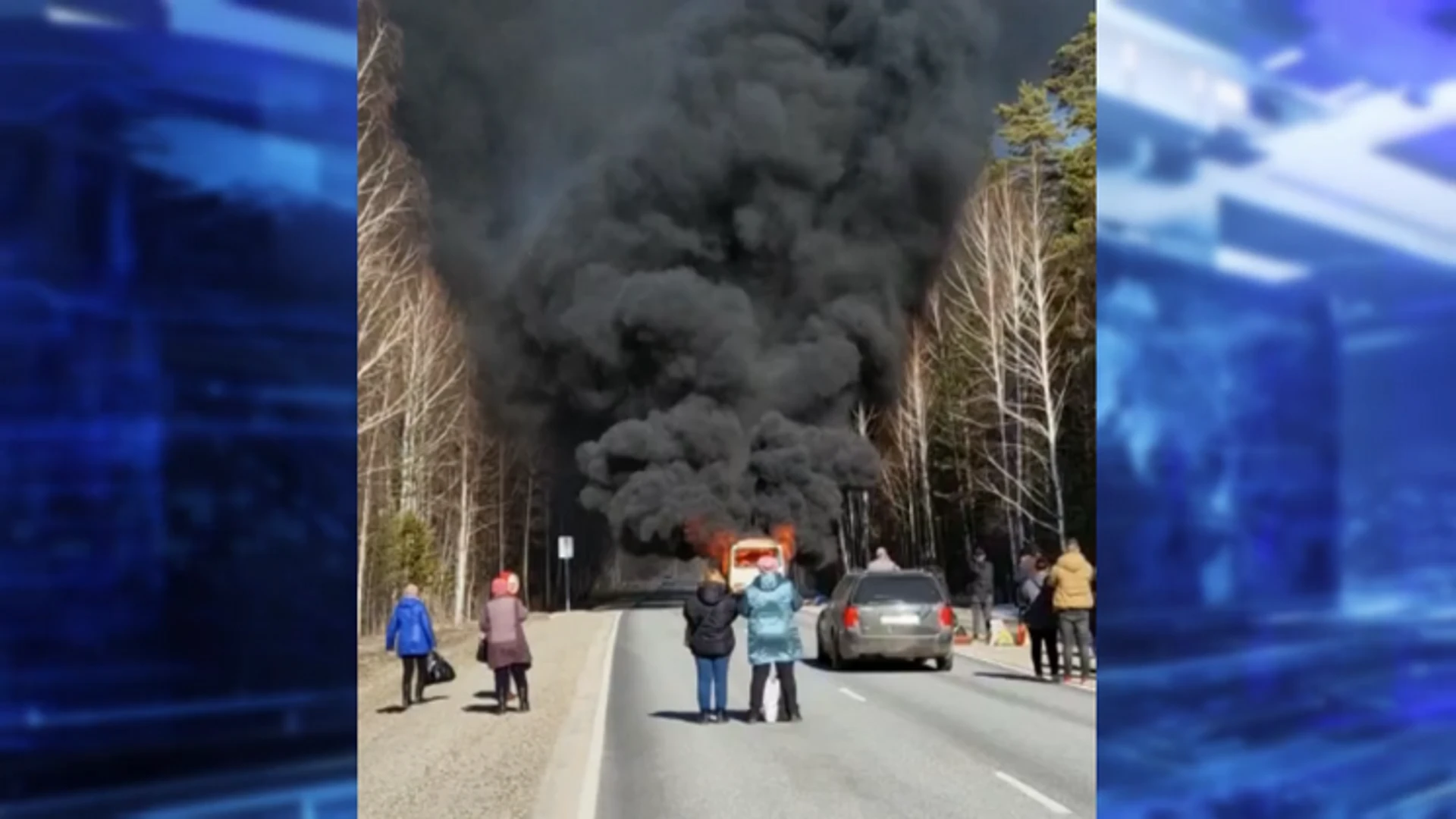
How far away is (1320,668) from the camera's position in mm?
2807

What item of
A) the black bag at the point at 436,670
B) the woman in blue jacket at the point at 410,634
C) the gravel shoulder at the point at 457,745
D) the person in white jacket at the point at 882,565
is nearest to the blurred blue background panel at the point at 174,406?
the gravel shoulder at the point at 457,745

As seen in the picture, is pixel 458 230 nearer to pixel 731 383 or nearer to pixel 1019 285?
pixel 1019 285

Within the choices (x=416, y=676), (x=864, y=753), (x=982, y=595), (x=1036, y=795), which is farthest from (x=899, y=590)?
(x=1036, y=795)

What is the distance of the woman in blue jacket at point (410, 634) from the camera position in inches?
437

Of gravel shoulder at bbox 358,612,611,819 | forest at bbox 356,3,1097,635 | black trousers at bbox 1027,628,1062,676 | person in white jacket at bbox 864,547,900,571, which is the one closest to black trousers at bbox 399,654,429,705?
gravel shoulder at bbox 358,612,611,819

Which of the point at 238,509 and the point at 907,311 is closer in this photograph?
the point at 238,509

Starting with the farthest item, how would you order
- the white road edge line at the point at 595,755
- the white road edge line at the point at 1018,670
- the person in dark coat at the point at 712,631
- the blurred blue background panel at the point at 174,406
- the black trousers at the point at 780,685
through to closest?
the white road edge line at the point at 1018,670 → the person in dark coat at the point at 712,631 → the black trousers at the point at 780,685 → the white road edge line at the point at 595,755 → the blurred blue background panel at the point at 174,406

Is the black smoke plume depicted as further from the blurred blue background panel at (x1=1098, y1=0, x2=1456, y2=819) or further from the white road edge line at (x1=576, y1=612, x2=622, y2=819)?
the blurred blue background panel at (x1=1098, y1=0, x2=1456, y2=819)

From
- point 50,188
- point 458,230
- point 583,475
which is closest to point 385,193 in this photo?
point 458,230

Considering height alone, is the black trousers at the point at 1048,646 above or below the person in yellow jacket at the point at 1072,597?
below

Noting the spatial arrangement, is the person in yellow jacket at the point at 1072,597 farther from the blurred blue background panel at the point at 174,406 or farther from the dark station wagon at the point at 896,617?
the blurred blue background panel at the point at 174,406

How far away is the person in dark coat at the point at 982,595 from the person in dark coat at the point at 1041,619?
11.4 feet

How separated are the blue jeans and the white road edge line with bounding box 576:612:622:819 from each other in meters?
0.82

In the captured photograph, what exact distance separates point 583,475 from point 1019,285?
20507 millimetres
